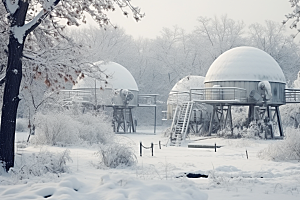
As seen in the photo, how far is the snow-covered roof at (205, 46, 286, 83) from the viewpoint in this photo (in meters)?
30.1

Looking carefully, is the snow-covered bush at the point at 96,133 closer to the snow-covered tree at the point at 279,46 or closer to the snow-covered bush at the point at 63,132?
the snow-covered bush at the point at 63,132

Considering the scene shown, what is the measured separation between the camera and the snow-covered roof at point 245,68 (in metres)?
30.1

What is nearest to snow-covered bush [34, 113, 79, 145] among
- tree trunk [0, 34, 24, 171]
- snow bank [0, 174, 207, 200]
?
tree trunk [0, 34, 24, 171]

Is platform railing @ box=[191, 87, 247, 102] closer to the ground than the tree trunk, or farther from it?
farther from it

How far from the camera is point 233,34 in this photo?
62250 millimetres

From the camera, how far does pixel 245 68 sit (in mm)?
30234

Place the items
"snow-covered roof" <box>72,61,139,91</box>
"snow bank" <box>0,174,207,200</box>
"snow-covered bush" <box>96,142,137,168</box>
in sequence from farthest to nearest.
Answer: "snow-covered roof" <box>72,61,139,91</box>, "snow-covered bush" <box>96,142,137,168</box>, "snow bank" <box>0,174,207,200</box>

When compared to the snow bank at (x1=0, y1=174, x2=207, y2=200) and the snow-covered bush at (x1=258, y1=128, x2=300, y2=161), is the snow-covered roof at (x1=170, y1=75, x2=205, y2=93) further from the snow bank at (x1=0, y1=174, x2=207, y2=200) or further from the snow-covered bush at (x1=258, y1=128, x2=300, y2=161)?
the snow bank at (x1=0, y1=174, x2=207, y2=200)

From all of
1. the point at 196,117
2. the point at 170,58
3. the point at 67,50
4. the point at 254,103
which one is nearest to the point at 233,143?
the point at 254,103

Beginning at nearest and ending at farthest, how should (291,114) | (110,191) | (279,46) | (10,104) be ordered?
(110,191), (10,104), (291,114), (279,46)

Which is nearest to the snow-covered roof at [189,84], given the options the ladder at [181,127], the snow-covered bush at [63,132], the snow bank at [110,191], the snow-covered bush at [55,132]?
the ladder at [181,127]

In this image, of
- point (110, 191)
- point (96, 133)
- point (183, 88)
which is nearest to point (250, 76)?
point (183, 88)

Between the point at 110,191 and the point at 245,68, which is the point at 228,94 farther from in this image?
the point at 110,191

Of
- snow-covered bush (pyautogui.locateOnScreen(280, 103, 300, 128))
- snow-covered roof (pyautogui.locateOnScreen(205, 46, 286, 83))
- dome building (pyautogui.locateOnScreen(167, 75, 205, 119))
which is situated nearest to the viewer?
snow-covered roof (pyautogui.locateOnScreen(205, 46, 286, 83))
